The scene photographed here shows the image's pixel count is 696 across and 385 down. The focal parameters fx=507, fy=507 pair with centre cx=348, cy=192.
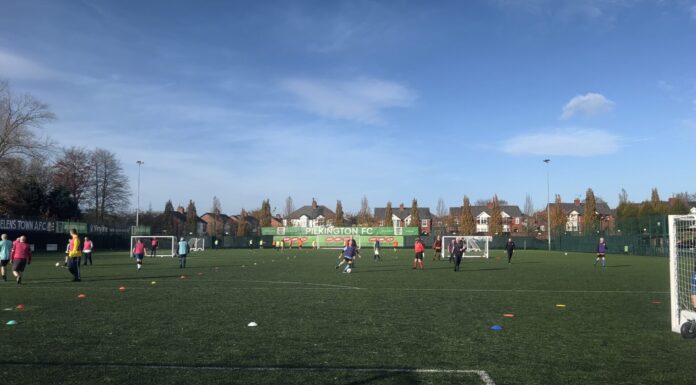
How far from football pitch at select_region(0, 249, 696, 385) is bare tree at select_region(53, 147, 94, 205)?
223 ft

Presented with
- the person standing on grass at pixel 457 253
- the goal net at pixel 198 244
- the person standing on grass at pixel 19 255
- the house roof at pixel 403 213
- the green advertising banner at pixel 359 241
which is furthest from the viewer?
the house roof at pixel 403 213

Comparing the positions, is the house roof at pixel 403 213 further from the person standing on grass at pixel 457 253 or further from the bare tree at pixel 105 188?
the person standing on grass at pixel 457 253

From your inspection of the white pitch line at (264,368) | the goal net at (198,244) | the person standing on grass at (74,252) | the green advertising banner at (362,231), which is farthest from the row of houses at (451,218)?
the white pitch line at (264,368)

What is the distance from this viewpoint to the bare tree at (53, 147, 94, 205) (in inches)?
2948

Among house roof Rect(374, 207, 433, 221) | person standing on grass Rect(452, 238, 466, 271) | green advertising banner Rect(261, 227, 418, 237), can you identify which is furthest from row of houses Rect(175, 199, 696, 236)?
person standing on grass Rect(452, 238, 466, 271)

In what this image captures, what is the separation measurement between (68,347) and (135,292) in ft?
25.9

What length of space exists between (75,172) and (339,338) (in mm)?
79670

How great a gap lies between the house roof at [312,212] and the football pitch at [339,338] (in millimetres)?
123077

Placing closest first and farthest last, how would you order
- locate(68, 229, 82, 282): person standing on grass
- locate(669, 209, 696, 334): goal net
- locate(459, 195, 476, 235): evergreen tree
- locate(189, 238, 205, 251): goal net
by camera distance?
1. locate(669, 209, 696, 334): goal net
2. locate(68, 229, 82, 282): person standing on grass
3. locate(189, 238, 205, 251): goal net
4. locate(459, 195, 476, 235): evergreen tree

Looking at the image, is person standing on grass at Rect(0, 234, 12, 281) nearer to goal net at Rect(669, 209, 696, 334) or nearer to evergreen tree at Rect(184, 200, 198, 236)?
goal net at Rect(669, 209, 696, 334)

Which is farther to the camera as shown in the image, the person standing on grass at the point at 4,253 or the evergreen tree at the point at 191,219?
the evergreen tree at the point at 191,219

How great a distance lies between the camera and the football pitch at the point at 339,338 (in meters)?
6.25

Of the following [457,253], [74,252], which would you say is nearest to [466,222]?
[457,253]

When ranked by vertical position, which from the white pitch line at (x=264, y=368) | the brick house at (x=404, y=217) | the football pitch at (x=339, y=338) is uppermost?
the brick house at (x=404, y=217)
